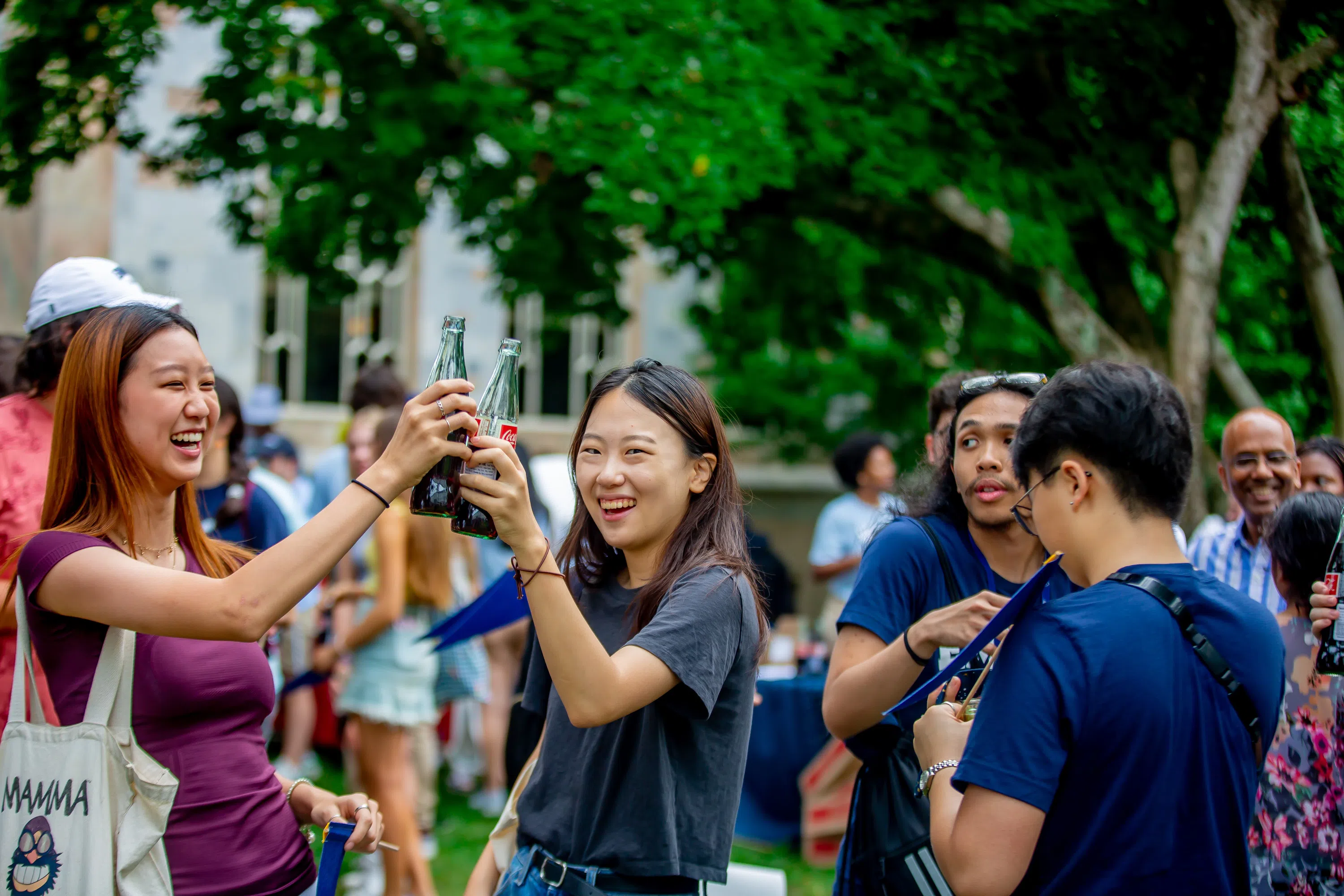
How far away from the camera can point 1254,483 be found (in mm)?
3988

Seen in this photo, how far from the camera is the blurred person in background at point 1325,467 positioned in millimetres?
3967

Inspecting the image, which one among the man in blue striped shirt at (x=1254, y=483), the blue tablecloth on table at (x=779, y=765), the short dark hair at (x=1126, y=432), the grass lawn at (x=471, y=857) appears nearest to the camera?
the short dark hair at (x=1126, y=432)

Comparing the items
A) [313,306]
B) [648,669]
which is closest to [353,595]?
[648,669]

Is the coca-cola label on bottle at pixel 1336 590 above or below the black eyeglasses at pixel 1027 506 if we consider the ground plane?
below

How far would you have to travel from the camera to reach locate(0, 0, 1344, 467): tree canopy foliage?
4688 mm

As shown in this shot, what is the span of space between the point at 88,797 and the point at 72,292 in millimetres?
1424

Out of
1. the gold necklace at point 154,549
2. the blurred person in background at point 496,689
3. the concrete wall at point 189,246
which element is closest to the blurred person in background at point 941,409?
the gold necklace at point 154,549

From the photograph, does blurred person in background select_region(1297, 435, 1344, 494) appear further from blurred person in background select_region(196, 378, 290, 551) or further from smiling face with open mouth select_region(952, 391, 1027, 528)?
blurred person in background select_region(196, 378, 290, 551)

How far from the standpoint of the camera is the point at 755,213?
7152 mm

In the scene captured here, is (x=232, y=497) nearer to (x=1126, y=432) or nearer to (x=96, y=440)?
(x=96, y=440)

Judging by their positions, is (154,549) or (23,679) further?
(154,549)

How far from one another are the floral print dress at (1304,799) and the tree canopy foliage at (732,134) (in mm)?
2051

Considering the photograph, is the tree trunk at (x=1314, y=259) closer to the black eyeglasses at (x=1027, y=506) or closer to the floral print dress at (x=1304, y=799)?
the floral print dress at (x=1304, y=799)

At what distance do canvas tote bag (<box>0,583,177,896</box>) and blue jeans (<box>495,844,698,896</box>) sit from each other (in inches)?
25.0
